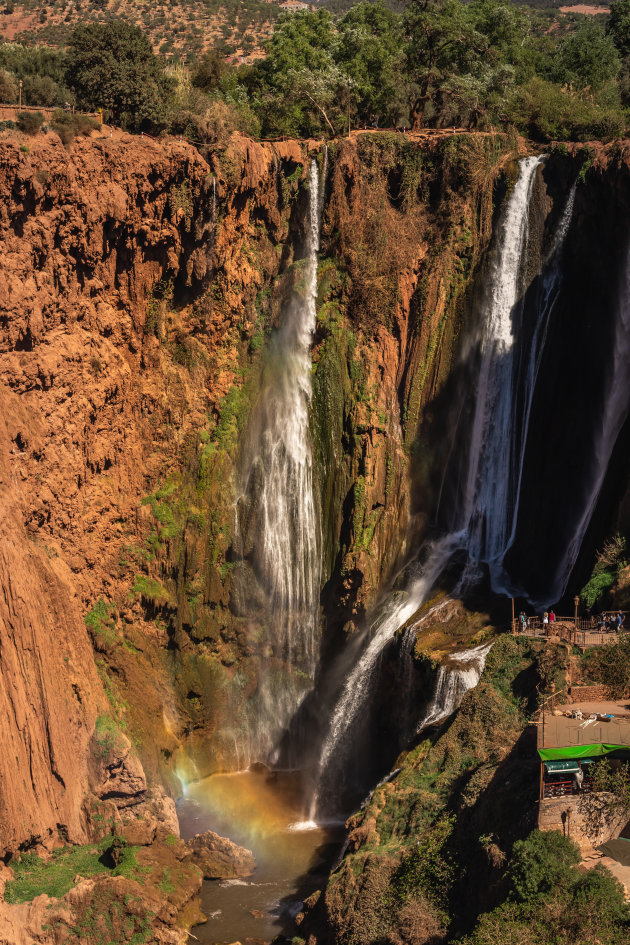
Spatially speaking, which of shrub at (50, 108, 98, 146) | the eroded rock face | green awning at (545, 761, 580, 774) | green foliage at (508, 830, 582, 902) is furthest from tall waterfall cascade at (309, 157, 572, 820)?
shrub at (50, 108, 98, 146)

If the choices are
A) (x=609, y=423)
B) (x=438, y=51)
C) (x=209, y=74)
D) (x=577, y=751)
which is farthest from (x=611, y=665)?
(x=209, y=74)

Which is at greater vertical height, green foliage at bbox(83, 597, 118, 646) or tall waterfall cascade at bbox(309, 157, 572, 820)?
tall waterfall cascade at bbox(309, 157, 572, 820)

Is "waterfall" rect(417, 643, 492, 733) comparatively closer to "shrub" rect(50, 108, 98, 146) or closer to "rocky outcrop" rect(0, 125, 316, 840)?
"rocky outcrop" rect(0, 125, 316, 840)

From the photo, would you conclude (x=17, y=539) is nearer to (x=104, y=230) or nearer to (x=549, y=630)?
(x=104, y=230)

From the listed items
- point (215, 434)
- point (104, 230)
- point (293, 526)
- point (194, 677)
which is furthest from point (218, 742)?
point (104, 230)

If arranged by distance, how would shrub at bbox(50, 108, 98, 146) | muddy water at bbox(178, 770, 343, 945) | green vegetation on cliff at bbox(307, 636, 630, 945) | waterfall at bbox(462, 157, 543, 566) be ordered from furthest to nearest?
waterfall at bbox(462, 157, 543, 566) < shrub at bbox(50, 108, 98, 146) < muddy water at bbox(178, 770, 343, 945) < green vegetation on cliff at bbox(307, 636, 630, 945)
